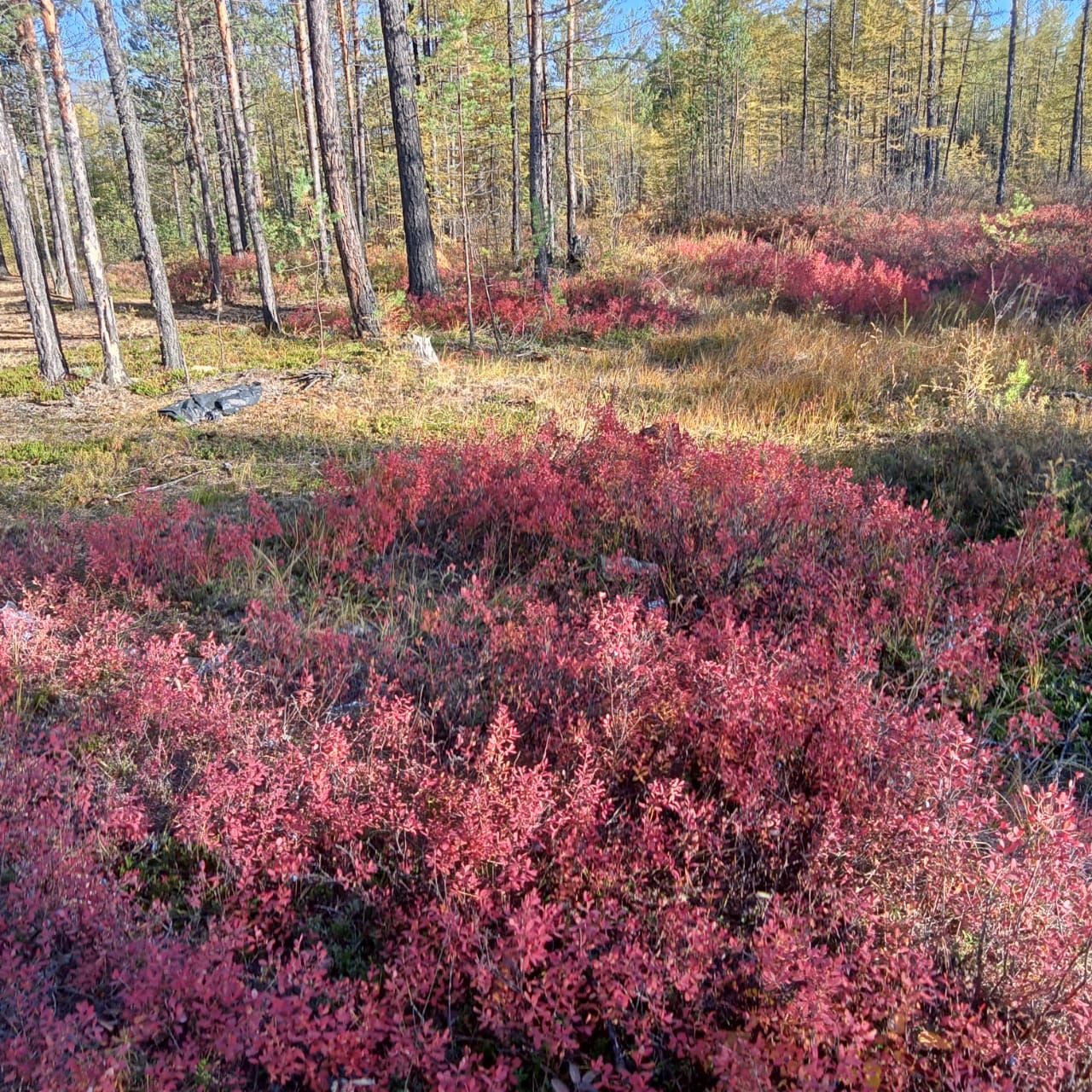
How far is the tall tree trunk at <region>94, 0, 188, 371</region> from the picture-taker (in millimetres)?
10141

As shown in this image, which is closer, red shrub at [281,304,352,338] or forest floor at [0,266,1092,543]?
forest floor at [0,266,1092,543]

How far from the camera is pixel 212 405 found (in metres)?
8.68

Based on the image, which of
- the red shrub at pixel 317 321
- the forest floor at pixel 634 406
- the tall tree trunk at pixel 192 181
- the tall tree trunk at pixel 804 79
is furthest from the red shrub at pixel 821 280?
the tall tree trunk at pixel 804 79

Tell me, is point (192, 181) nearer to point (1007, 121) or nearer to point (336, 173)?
point (336, 173)

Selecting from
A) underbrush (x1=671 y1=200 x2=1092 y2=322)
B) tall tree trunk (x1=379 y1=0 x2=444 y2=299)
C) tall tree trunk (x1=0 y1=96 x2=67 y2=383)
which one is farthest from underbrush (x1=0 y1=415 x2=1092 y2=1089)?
tall tree trunk (x1=379 y1=0 x2=444 y2=299)

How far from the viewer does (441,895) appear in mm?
2213

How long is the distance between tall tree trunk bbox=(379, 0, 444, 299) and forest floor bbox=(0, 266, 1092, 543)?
2.87 metres

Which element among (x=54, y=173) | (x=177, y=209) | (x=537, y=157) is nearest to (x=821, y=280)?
(x=537, y=157)

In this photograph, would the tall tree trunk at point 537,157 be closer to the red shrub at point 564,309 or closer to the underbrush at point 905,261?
the red shrub at point 564,309

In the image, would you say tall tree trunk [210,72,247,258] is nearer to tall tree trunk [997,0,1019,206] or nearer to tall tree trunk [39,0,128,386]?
tall tree trunk [39,0,128,386]

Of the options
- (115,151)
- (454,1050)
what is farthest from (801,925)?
(115,151)

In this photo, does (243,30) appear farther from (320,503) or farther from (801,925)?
(801,925)

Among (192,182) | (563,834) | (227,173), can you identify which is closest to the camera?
(563,834)

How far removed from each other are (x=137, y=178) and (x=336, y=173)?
2.78 meters
